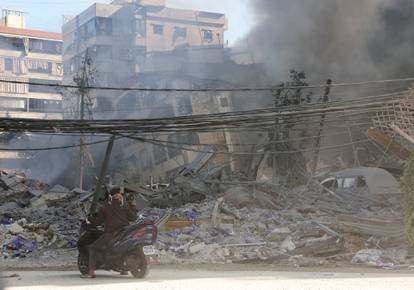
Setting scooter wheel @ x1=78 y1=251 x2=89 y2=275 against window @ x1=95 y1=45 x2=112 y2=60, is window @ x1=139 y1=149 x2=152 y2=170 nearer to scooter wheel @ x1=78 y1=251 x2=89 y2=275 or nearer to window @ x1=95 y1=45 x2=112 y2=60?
window @ x1=95 y1=45 x2=112 y2=60

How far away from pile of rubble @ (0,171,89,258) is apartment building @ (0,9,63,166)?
2867 cm

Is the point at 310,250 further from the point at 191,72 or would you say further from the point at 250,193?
the point at 191,72

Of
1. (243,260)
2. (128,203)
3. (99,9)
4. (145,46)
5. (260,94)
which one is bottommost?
(243,260)

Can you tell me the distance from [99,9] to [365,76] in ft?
86.7

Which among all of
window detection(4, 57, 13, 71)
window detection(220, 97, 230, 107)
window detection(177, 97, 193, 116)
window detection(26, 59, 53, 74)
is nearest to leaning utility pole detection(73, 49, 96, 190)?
window detection(177, 97, 193, 116)

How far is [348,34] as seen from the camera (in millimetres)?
29922

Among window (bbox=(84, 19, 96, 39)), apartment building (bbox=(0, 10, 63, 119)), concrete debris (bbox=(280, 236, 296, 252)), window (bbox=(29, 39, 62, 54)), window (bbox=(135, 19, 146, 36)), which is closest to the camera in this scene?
concrete debris (bbox=(280, 236, 296, 252))

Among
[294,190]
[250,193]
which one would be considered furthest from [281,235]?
[294,190]

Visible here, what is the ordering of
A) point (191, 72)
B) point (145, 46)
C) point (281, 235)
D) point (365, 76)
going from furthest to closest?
point (145, 46)
point (191, 72)
point (365, 76)
point (281, 235)

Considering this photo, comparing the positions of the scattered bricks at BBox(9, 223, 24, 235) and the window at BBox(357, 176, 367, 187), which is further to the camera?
the window at BBox(357, 176, 367, 187)

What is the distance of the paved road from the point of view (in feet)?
25.7

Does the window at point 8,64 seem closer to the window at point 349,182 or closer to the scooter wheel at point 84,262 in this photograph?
the window at point 349,182

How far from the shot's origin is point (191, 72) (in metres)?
39.3

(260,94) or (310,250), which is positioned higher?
(260,94)
